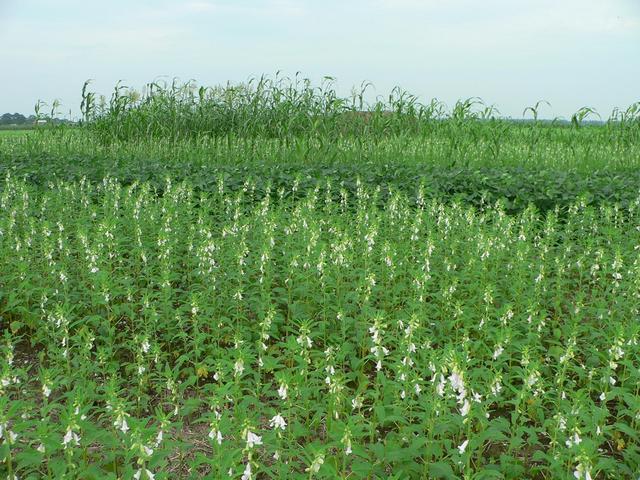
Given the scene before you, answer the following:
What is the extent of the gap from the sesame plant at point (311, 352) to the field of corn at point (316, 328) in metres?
0.03

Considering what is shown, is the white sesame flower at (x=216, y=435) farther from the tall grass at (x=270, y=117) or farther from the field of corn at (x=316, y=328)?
the tall grass at (x=270, y=117)

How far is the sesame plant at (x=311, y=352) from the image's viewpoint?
335 cm

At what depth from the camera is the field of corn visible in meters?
3.39

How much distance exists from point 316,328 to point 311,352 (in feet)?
2.55

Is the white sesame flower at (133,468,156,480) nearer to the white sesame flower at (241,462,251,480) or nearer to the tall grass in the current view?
the white sesame flower at (241,462,251,480)

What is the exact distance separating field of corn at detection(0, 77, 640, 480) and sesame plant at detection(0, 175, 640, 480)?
0.09 ft

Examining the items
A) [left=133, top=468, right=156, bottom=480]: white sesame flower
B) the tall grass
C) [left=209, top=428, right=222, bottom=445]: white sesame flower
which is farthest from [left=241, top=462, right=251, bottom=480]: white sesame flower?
the tall grass

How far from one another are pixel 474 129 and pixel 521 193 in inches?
215

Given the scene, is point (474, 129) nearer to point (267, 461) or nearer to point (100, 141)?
point (100, 141)

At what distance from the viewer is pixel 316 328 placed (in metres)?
5.24

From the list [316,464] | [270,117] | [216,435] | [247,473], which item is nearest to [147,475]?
[216,435]

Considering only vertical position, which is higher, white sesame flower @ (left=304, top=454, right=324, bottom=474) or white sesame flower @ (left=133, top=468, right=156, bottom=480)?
white sesame flower @ (left=304, top=454, right=324, bottom=474)

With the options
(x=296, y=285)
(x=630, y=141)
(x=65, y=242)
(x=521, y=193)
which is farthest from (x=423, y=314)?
(x=630, y=141)

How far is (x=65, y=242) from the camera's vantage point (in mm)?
6305
